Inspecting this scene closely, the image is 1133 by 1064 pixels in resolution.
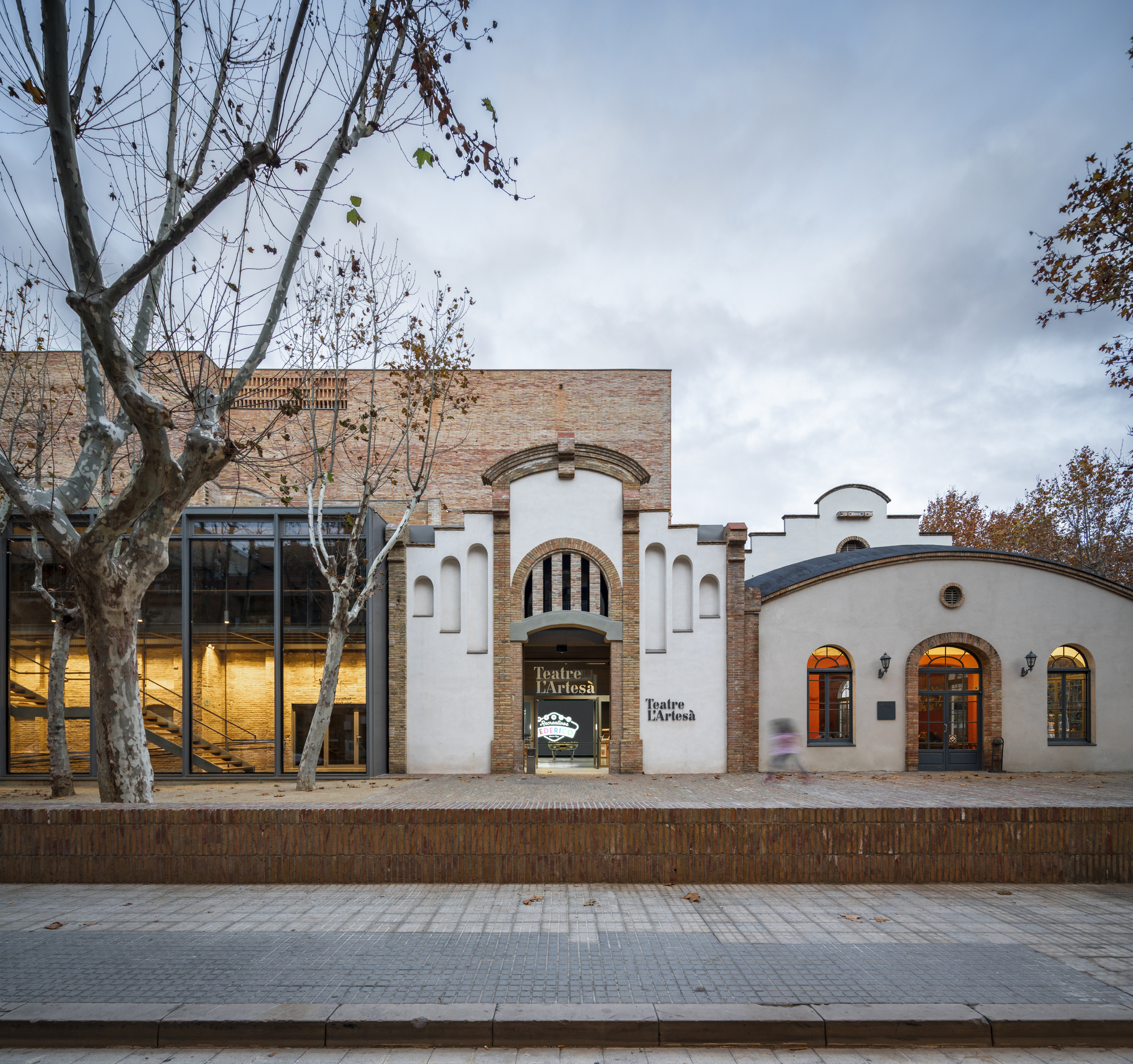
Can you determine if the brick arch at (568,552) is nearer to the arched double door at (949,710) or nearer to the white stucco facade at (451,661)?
the white stucco facade at (451,661)

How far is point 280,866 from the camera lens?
7.31 metres

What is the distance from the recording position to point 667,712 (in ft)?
54.3

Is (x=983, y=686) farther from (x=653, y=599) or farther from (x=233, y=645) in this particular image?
(x=233, y=645)

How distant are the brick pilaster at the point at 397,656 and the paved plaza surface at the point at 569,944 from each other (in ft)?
30.7

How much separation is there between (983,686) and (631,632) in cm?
947

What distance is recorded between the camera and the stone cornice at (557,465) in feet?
56.0

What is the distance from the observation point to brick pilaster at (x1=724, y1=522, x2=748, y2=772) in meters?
16.5

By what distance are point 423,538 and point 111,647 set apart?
8.85m

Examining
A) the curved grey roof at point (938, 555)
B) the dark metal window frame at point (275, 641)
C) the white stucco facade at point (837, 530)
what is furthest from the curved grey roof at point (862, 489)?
the dark metal window frame at point (275, 641)

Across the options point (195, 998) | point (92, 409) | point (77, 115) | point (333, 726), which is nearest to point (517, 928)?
point (195, 998)

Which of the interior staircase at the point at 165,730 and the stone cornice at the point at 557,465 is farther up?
the stone cornice at the point at 557,465

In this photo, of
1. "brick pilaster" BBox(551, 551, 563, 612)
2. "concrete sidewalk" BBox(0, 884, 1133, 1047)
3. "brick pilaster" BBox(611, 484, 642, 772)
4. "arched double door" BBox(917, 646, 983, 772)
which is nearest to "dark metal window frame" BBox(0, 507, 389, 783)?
"brick pilaster" BBox(551, 551, 563, 612)

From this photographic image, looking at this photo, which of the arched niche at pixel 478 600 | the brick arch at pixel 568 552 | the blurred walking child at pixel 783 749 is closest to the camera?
the blurred walking child at pixel 783 749

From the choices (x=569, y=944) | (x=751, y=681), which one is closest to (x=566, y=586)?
(x=751, y=681)
